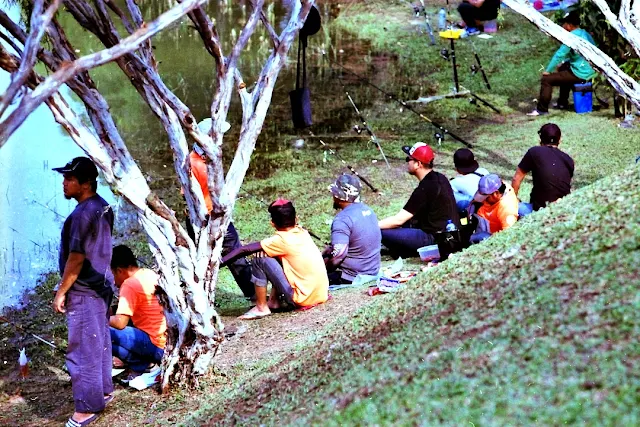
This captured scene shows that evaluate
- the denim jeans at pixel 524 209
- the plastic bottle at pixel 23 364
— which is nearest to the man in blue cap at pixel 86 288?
the plastic bottle at pixel 23 364

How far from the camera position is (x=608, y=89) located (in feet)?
46.8

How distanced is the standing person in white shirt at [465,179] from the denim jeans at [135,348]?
11.4 ft

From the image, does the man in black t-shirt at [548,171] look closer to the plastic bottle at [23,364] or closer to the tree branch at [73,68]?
the plastic bottle at [23,364]

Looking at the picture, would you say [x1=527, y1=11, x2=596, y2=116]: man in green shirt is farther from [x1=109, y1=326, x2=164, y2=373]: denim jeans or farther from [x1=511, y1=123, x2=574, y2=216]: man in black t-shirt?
[x1=109, y1=326, x2=164, y2=373]: denim jeans

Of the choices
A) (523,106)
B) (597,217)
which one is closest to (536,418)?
(597,217)

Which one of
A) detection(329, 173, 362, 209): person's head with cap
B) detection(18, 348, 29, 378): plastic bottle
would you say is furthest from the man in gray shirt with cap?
detection(18, 348, 29, 378): plastic bottle

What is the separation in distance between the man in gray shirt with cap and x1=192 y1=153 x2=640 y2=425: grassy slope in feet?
5.26

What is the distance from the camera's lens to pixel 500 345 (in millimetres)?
4383

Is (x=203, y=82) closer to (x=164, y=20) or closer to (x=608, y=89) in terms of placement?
(x=608, y=89)

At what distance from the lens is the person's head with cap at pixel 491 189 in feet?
25.8

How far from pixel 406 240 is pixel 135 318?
2962 mm

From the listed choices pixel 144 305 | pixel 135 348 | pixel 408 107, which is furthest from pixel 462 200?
pixel 408 107

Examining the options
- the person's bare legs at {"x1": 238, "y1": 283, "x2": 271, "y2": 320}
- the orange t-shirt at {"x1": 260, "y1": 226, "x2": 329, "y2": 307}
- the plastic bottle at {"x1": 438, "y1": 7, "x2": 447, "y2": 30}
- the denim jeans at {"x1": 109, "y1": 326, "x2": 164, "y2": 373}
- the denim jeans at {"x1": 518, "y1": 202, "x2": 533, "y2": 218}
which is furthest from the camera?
the plastic bottle at {"x1": 438, "y1": 7, "x2": 447, "y2": 30}

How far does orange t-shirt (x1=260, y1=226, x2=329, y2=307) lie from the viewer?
7.32 meters
